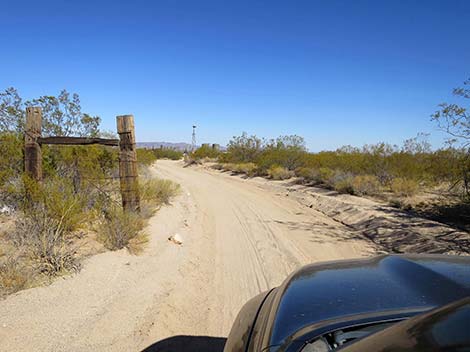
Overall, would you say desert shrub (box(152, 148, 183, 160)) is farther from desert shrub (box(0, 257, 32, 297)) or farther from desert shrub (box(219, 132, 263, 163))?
desert shrub (box(0, 257, 32, 297))

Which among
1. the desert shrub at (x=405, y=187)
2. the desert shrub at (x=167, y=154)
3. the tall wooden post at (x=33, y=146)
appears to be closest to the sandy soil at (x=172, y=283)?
the tall wooden post at (x=33, y=146)

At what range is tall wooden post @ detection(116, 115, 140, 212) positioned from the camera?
7984mm

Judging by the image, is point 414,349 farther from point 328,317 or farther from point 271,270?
point 271,270

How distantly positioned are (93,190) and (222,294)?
196 inches

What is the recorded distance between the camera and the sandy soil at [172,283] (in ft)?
13.0

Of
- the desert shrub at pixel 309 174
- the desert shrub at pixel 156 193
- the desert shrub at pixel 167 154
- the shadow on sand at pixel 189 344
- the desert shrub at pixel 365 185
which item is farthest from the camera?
the desert shrub at pixel 167 154

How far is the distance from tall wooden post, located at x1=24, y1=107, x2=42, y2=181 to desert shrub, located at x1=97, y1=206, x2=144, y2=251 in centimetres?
191

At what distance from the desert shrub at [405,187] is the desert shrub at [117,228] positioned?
39.9 feet

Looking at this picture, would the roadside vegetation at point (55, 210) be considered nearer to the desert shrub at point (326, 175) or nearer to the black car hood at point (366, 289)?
the black car hood at point (366, 289)

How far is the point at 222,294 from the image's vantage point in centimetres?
521

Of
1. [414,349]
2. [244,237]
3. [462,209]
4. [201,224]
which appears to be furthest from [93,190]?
[462,209]

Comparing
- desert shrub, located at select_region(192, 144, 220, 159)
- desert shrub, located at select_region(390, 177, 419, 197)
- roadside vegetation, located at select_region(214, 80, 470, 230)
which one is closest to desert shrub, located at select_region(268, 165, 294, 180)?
roadside vegetation, located at select_region(214, 80, 470, 230)

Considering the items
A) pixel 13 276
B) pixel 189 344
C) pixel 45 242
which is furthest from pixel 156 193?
pixel 189 344

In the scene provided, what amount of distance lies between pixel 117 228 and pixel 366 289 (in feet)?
18.9
